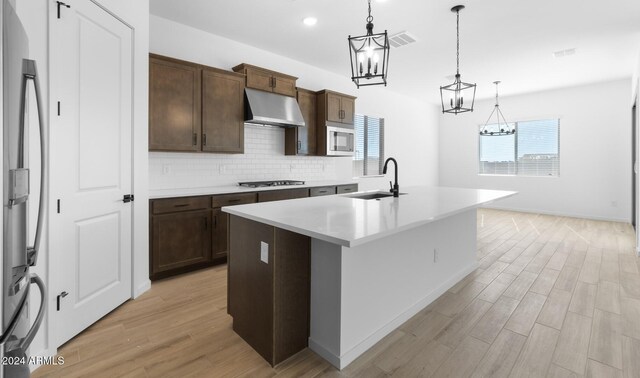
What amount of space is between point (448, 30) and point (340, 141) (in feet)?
7.17

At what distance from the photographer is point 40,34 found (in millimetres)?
1804

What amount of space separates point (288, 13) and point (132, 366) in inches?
143

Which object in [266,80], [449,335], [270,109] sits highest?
[266,80]

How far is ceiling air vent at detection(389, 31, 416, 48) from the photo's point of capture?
4.12 metres

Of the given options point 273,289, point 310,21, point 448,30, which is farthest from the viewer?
point 448,30

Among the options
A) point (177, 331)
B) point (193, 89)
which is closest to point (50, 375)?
point (177, 331)

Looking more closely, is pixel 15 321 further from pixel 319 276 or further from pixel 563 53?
pixel 563 53

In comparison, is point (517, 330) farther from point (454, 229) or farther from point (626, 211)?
point (626, 211)

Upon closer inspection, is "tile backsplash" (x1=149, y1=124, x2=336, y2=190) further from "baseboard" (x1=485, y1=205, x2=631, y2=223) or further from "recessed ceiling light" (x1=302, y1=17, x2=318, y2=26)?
"baseboard" (x1=485, y1=205, x2=631, y2=223)

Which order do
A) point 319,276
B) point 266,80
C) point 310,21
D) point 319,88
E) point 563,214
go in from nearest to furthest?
point 319,276
point 310,21
point 266,80
point 319,88
point 563,214

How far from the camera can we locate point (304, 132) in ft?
16.0

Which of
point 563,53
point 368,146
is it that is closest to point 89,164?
point 368,146

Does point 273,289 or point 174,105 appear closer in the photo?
point 273,289

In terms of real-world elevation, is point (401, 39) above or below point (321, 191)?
above
